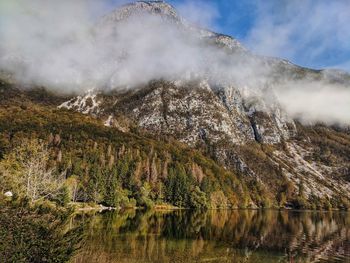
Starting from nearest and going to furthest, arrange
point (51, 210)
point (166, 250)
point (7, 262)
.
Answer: point (7, 262)
point (51, 210)
point (166, 250)

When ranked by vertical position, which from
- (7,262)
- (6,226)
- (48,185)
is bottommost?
(7,262)

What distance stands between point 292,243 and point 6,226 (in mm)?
67641

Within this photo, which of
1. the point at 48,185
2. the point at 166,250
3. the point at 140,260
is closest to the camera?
the point at 140,260

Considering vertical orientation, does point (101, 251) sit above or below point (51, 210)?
below

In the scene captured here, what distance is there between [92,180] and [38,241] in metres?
148

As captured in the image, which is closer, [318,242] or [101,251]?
[101,251]

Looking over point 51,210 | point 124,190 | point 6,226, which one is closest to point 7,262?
point 6,226

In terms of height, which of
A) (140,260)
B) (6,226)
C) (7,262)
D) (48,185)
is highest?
(48,185)

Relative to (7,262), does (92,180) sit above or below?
above

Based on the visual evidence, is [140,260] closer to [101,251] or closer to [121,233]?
[101,251]

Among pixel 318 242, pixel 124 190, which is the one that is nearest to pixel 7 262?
pixel 318 242

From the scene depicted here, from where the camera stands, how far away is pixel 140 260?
161 ft

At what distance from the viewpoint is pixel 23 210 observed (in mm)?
23375

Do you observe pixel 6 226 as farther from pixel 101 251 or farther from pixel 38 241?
pixel 101 251
